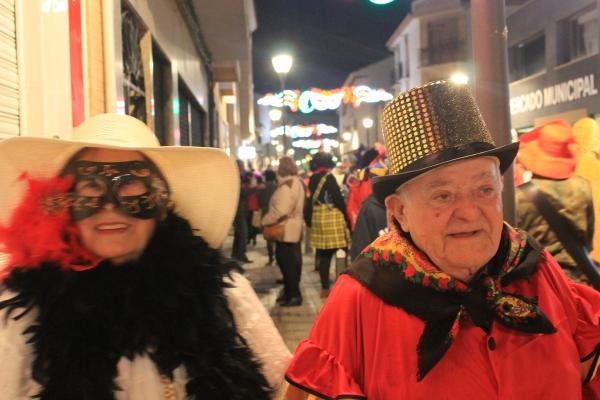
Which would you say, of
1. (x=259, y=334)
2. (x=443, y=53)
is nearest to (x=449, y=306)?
(x=259, y=334)

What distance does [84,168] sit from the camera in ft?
5.83

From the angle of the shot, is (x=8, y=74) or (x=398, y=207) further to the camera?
(x=8, y=74)

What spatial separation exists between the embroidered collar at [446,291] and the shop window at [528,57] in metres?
16.1

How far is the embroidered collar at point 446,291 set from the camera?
1.58 metres

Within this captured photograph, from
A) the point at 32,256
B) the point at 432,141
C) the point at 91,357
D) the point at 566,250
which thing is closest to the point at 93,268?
the point at 32,256

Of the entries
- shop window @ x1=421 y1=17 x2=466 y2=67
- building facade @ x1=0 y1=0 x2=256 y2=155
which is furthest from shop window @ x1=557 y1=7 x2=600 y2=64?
shop window @ x1=421 y1=17 x2=466 y2=67

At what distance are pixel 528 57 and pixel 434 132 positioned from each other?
1744cm

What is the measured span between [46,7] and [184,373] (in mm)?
2606

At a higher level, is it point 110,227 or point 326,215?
point 110,227

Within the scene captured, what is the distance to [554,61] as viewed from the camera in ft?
48.3

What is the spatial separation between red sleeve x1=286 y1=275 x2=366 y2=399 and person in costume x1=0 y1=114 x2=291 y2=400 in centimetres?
28

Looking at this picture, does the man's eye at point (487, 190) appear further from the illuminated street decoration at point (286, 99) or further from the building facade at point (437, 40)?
the building facade at point (437, 40)

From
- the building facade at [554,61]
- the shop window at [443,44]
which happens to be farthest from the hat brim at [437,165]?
the shop window at [443,44]

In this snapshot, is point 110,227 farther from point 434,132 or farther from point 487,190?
point 487,190
